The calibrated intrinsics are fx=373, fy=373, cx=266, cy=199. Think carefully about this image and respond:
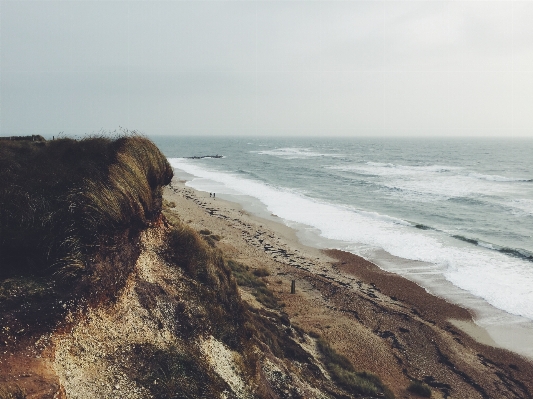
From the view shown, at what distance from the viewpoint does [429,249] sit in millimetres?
29078

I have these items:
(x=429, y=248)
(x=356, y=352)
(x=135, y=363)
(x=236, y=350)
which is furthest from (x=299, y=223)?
(x=135, y=363)

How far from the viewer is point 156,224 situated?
12828mm

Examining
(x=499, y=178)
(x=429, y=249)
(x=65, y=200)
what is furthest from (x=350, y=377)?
(x=499, y=178)

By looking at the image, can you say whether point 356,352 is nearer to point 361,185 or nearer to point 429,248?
point 429,248

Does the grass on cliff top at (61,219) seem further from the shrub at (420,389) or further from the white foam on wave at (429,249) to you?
the white foam on wave at (429,249)

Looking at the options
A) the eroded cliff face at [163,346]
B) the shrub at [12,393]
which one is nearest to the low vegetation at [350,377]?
the eroded cliff face at [163,346]

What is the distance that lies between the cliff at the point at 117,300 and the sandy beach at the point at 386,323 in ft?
8.42

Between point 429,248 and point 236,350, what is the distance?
2327cm

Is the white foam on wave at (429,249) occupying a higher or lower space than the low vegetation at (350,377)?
higher

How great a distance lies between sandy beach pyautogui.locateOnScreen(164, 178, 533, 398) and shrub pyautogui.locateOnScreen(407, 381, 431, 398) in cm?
31

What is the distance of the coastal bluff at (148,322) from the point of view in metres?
7.92

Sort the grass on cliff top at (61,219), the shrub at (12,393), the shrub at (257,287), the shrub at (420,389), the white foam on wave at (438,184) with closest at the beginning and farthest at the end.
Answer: the shrub at (12,393) → the grass on cliff top at (61,219) → the shrub at (420,389) → the shrub at (257,287) → the white foam on wave at (438,184)

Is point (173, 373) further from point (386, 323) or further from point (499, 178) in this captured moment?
point (499, 178)

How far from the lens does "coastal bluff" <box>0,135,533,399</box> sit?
7918 mm
